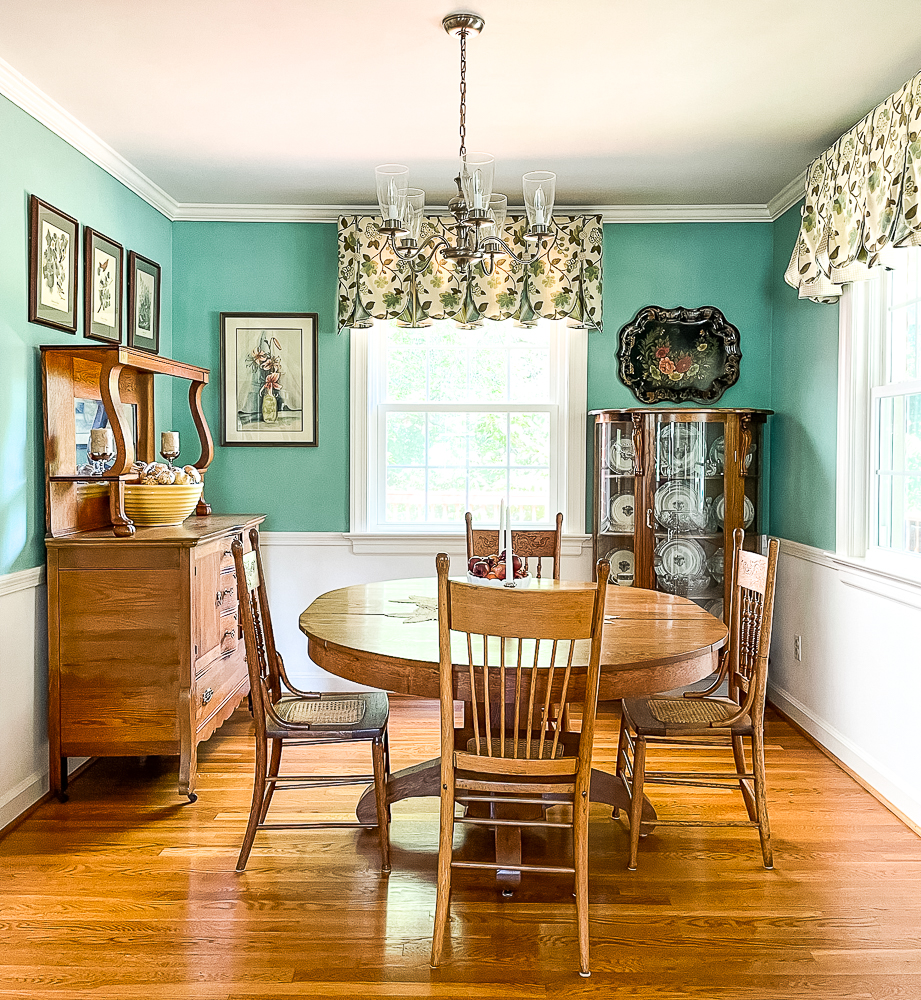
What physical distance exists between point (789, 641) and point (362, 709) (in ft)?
7.96

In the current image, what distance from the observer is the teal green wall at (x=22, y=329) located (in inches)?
119

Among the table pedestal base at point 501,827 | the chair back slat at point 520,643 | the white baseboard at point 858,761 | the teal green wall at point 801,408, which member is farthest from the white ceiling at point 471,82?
the white baseboard at point 858,761

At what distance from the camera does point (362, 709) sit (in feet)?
→ 9.18

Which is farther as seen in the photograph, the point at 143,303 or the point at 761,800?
the point at 143,303

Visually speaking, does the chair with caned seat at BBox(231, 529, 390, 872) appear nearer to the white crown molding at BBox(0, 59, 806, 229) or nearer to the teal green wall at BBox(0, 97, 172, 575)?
the teal green wall at BBox(0, 97, 172, 575)

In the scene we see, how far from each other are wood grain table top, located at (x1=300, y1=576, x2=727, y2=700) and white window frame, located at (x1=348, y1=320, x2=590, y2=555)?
4.98 ft

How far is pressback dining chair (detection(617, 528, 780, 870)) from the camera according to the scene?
268 centimetres

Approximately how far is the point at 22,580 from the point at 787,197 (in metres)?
3.80

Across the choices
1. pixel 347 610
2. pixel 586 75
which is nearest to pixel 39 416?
pixel 347 610

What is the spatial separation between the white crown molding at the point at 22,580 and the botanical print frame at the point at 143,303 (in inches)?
51.3

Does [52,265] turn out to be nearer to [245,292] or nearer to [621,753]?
[245,292]

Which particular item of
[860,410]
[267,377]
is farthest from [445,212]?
[860,410]

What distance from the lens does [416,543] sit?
15.2ft

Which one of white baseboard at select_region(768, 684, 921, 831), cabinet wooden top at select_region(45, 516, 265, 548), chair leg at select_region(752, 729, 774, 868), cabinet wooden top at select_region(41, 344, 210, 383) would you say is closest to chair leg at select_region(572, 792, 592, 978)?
chair leg at select_region(752, 729, 774, 868)
